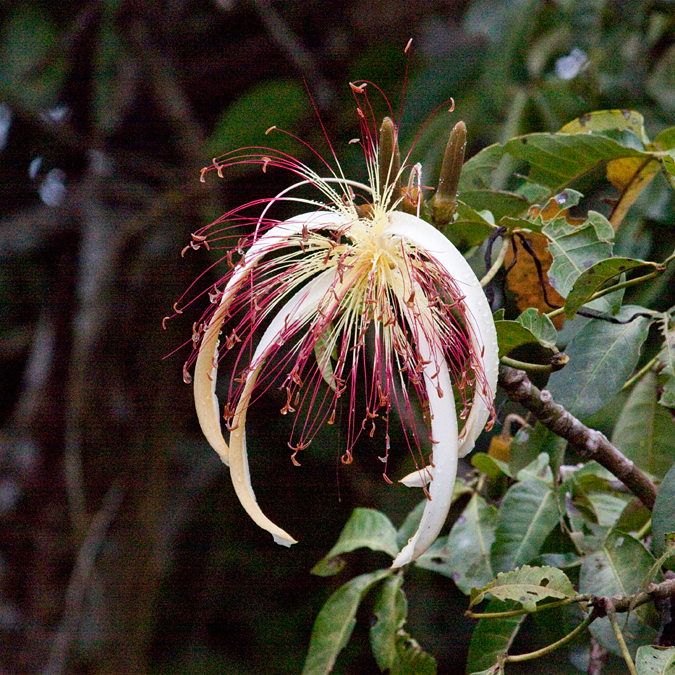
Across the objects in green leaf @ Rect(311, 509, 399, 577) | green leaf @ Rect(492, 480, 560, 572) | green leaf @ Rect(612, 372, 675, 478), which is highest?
green leaf @ Rect(612, 372, 675, 478)

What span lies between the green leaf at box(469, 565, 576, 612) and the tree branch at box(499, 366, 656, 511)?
8 centimetres

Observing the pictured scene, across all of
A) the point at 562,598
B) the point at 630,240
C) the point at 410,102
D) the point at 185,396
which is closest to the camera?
the point at 562,598

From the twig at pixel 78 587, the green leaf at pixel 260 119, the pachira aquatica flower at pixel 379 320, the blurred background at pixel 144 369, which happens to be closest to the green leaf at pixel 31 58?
the blurred background at pixel 144 369

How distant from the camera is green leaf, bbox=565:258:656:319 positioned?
441 millimetres

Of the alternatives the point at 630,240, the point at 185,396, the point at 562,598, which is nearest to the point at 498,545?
the point at 562,598

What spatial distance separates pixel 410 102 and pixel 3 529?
1.17m

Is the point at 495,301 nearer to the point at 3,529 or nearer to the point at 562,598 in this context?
the point at 562,598

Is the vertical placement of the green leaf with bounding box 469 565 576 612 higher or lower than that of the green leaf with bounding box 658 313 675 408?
lower

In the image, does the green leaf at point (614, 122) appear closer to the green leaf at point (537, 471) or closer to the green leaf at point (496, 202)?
the green leaf at point (496, 202)

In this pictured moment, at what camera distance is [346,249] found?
0.51 metres

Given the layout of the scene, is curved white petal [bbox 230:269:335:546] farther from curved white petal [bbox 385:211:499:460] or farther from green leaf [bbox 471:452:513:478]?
green leaf [bbox 471:452:513:478]

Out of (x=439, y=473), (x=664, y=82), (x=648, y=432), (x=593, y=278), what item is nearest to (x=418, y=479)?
(x=439, y=473)

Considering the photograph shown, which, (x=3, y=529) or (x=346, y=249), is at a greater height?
(x=346, y=249)

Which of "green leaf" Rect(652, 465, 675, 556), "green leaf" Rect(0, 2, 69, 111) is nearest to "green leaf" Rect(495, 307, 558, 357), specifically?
"green leaf" Rect(652, 465, 675, 556)
